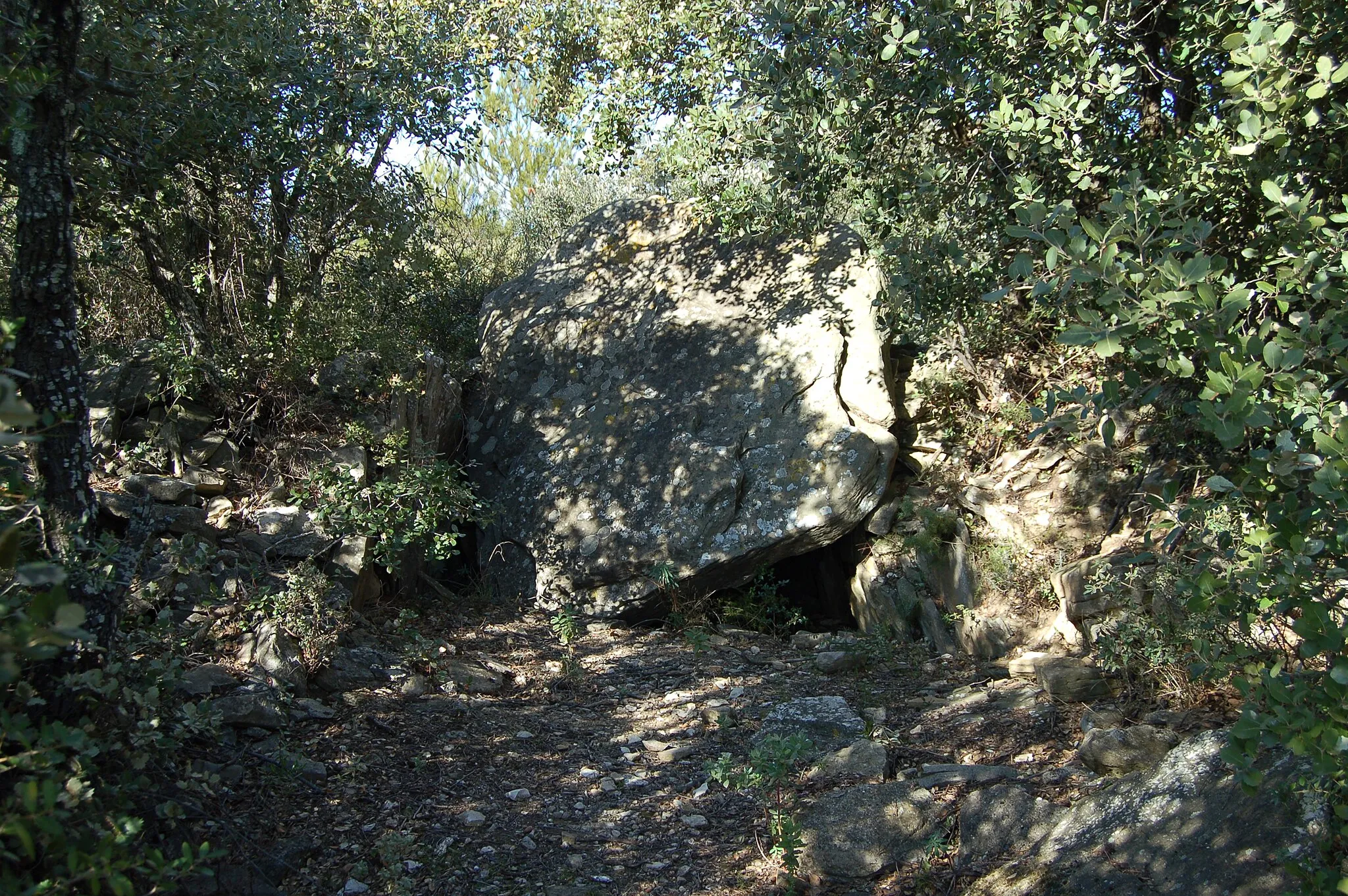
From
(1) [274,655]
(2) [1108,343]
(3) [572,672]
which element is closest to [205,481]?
(1) [274,655]

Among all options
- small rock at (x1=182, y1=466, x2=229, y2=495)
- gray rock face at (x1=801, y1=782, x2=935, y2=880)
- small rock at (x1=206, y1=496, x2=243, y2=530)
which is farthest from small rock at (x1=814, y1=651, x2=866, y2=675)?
small rock at (x1=182, y1=466, x2=229, y2=495)

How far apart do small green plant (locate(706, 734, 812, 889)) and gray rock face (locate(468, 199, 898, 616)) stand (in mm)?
2350

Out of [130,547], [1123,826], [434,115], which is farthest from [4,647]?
[434,115]

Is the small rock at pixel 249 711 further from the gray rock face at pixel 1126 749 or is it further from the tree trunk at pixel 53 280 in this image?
the gray rock face at pixel 1126 749

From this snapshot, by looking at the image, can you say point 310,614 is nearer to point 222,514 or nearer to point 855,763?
point 222,514

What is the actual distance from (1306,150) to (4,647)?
450cm

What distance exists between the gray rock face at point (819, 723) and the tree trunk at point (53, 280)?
3.08m

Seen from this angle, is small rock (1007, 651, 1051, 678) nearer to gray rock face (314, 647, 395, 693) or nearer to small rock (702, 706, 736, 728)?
small rock (702, 706, 736, 728)

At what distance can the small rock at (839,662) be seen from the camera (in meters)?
5.83

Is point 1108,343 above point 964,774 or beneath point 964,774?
above

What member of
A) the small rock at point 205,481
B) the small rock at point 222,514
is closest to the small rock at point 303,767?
the small rock at point 222,514

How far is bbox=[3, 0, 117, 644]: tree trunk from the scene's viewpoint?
3.18m

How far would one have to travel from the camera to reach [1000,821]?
3.68 meters

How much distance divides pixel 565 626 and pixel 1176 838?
3.89m
